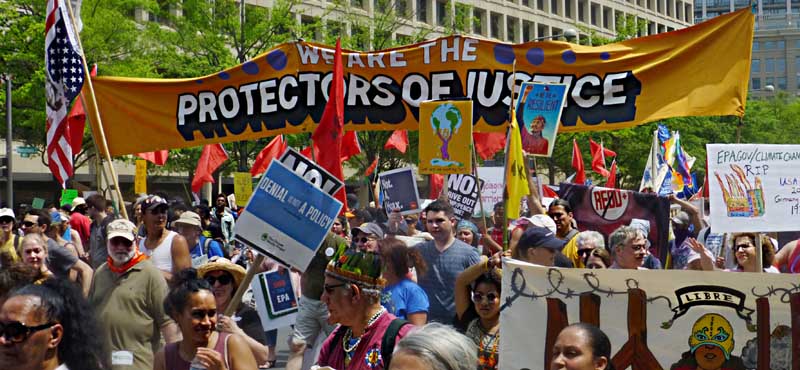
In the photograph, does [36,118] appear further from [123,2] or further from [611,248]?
[611,248]

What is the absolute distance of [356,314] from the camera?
5.01m

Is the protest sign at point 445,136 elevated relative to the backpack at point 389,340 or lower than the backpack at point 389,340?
elevated

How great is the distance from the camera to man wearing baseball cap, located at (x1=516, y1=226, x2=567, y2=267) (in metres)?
7.52

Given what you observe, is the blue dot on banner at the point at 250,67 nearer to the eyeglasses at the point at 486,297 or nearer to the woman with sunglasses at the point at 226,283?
the woman with sunglasses at the point at 226,283

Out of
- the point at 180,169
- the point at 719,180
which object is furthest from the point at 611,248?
the point at 180,169

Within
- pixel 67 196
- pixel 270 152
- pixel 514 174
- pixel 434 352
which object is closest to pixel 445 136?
pixel 514 174

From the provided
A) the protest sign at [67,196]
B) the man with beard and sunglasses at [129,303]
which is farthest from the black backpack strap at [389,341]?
the protest sign at [67,196]

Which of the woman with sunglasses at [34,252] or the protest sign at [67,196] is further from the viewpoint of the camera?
the protest sign at [67,196]

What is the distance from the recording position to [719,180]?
9.01m

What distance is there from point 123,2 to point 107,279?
86.9ft

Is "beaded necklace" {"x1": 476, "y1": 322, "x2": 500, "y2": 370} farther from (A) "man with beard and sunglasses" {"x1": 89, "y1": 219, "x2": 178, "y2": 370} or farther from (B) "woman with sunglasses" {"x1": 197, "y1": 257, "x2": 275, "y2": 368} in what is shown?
(A) "man with beard and sunglasses" {"x1": 89, "y1": 219, "x2": 178, "y2": 370}

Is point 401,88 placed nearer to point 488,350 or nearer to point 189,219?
point 189,219

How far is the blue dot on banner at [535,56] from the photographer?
10.6 meters

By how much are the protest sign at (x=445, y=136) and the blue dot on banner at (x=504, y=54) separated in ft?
1.73
